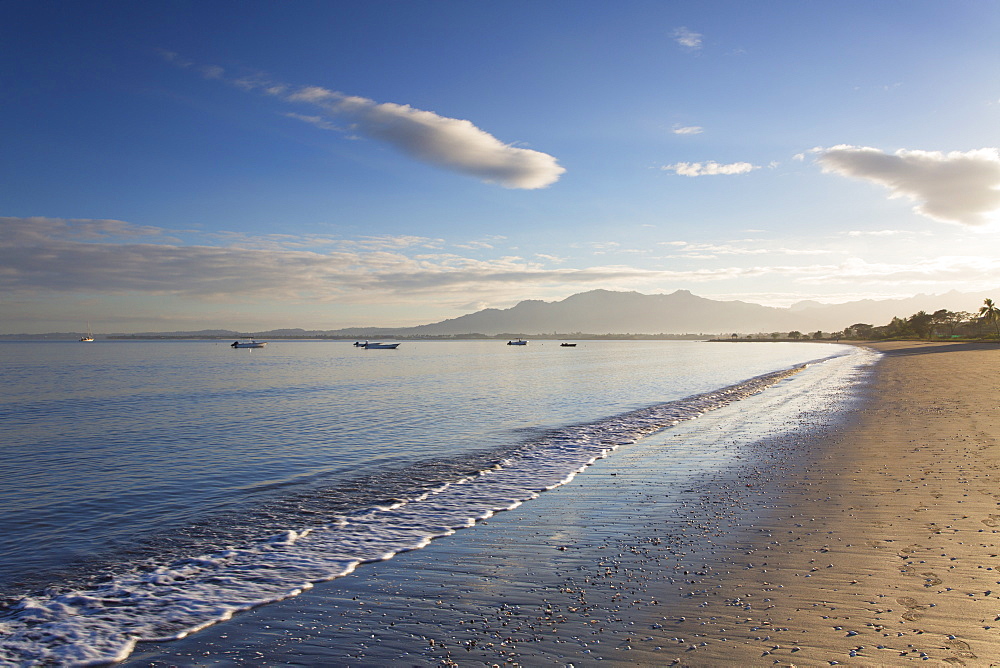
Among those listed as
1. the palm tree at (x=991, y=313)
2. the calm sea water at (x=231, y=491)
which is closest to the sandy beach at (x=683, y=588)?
the calm sea water at (x=231, y=491)

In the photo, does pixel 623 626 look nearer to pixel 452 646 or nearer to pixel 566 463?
pixel 452 646

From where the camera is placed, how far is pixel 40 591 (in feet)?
27.0

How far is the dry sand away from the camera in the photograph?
5.35 m

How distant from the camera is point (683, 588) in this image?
6992mm

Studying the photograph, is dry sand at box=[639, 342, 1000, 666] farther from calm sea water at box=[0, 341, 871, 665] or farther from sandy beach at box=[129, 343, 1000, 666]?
calm sea water at box=[0, 341, 871, 665]

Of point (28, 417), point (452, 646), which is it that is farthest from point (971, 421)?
point (28, 417)

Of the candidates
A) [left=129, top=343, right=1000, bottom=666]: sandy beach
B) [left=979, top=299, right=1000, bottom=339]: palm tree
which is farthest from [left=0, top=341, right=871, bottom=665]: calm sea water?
[left=979, top=299, right=1000, bottom=339]: palm tree

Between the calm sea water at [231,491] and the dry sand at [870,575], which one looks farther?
the calm sea water at [231,491]

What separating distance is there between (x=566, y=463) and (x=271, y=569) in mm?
9403

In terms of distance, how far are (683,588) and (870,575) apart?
2.41m

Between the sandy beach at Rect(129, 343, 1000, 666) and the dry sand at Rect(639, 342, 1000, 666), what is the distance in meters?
0.03

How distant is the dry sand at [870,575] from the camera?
5.35 meters

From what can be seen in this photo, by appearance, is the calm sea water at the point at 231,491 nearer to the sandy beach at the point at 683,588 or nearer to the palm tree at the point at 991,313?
the sandy beach at the point at 683,588

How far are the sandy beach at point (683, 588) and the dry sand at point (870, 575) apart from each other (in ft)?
0.09
